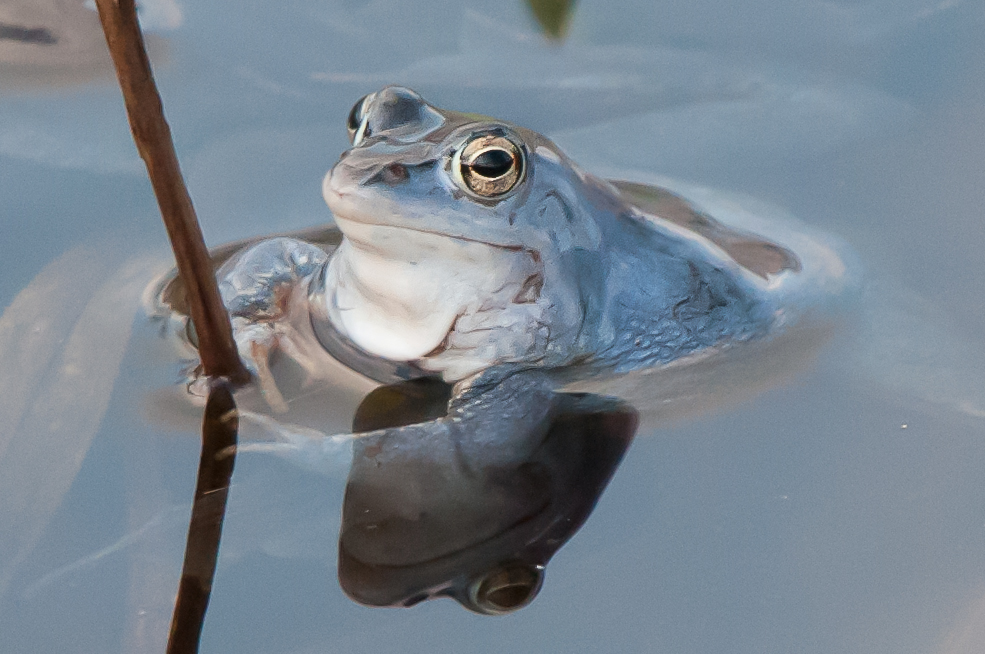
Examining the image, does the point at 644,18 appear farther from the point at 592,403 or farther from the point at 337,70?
the point at 592,403

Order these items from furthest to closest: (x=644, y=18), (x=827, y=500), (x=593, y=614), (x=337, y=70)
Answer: (x=644, y=18) → (x=337, y=70) → (x=827, y=500) → (x=593, y=614)

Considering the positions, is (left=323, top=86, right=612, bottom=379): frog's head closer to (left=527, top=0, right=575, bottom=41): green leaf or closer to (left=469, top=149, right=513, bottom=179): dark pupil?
(left=469, top=149, right=513, bottom=179): dark pupil

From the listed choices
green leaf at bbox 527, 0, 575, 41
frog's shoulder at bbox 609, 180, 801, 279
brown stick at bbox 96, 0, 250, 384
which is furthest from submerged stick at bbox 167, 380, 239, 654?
green leaf at bbox 527, 0, 575, 41

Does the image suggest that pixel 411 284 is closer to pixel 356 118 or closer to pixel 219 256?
pixel 356 118

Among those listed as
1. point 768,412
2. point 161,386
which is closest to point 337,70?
point 161,386

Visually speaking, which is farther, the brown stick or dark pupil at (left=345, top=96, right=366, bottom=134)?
dark pupil at (left=345, top=96, right=366, bottom=134)

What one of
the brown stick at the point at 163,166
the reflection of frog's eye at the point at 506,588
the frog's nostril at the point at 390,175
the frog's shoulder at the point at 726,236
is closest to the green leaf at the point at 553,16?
the frog's shoulder at the point at 726,236
